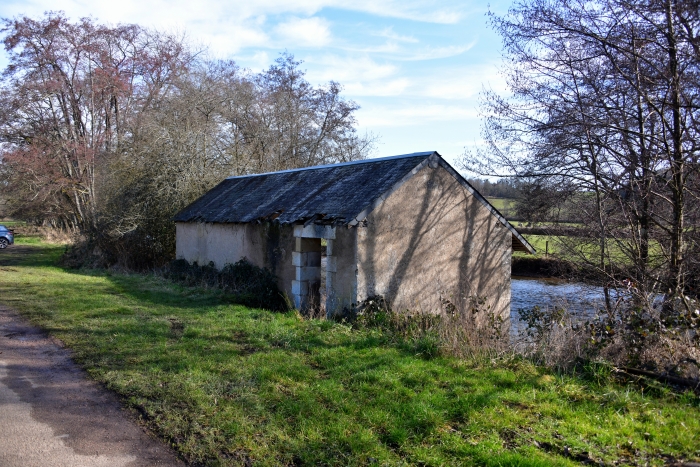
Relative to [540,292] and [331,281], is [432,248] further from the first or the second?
Result: [540,292]

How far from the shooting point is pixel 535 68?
32.5 ft

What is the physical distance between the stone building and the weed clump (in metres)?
0.26

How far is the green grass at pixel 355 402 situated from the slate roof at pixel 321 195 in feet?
10.9

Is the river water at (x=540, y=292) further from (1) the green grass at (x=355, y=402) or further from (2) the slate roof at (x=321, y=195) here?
(1) the green grass at (x=355, y=402)

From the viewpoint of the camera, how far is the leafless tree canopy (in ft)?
61.8

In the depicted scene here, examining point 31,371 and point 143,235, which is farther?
point 143,235

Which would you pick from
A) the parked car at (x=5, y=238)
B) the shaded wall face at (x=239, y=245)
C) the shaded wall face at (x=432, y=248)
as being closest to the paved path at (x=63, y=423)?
the shaded wall face at (x=432, y=248)

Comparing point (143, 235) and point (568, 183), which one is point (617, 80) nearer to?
point (568, 183)

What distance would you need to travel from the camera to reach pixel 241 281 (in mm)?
13523

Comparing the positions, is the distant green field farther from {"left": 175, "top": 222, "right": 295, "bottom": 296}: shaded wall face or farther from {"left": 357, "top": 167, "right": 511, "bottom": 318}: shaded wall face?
{"left": 175, "top": 222, "right": 295, "bottom": 296}: shaded wall face

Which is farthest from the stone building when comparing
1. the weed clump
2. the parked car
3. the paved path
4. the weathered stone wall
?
the parked car

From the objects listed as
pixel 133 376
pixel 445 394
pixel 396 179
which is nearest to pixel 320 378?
pixel 445 394

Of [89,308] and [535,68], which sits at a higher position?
[535,68]

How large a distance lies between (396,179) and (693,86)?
5.54 meters
